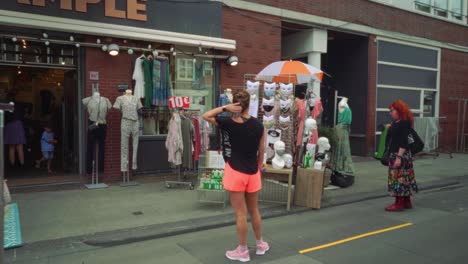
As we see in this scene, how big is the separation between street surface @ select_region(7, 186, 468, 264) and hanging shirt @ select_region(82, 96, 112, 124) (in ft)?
11.3

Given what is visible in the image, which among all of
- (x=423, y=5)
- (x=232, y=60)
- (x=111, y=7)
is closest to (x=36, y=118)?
(x=111, y=7)

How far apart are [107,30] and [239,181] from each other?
5.36 m

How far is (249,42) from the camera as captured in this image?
34.6 ft

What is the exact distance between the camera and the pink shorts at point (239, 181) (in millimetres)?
4344

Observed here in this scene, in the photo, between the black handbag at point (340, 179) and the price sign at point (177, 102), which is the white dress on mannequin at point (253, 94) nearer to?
the price sign at point (177, 102)

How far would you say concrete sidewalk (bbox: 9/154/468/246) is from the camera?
5.41 m

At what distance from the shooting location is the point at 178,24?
30.1ft

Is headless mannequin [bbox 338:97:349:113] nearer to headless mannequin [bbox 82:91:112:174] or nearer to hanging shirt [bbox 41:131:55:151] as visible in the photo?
headless mannequin [bbox 82:91:112:174]

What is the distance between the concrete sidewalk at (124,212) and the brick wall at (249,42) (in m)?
3.59

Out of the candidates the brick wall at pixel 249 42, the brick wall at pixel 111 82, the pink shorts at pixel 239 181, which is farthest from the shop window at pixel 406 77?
the pink shorts at pixel 239 181

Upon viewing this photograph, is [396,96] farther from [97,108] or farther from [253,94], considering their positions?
[97,108]

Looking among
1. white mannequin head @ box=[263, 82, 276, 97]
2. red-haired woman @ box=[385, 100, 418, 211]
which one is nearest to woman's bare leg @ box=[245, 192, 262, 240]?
red-haired woman @ box=[385, 100, 418, 211]

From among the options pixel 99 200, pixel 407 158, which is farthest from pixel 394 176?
pixel 99 200

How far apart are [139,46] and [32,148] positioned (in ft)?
15.2
